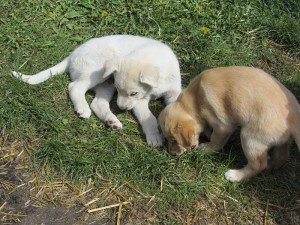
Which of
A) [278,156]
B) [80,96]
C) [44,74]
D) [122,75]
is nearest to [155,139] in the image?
[122,75]

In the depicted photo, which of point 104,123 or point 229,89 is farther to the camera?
point 104,123

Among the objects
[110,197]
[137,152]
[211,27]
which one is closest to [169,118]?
[137,152]

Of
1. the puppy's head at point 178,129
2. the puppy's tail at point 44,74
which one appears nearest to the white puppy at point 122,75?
the puppy's tail at point 44,74

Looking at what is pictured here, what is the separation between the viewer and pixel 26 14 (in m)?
6.74

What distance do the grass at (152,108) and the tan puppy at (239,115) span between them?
208 millimetres

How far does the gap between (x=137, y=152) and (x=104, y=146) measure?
358 mm

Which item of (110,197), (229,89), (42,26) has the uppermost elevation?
(229,89)

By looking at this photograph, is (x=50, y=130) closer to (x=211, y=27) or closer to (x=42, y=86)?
(x=42, y=86)

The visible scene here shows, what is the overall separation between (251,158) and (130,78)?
4.99 ft

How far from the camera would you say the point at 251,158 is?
4758 mm

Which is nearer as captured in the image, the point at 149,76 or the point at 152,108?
the point at 149,76

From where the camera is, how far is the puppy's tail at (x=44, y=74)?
5727mm

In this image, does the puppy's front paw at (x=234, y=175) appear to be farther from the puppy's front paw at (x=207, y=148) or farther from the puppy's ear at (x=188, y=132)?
the puppy's ear at (x=188, y=132)

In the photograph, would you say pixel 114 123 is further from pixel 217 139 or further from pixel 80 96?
pixel 217 139
